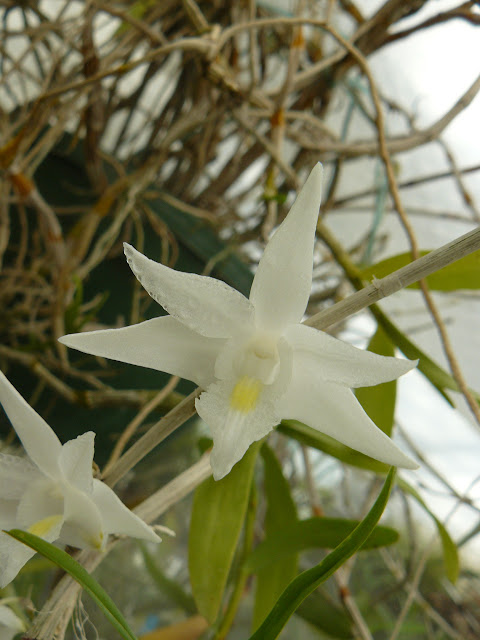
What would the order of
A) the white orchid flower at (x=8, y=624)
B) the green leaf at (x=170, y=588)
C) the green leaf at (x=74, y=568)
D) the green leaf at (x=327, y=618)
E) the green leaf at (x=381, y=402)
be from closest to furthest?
the green leaf at (x=74, y=568)
the white orchid flower at (x=8, y=624)
the green leaf at (x=381, y=402)
the green leaf at (x=327, y=618)
the green leaf at (x=170, y=588)

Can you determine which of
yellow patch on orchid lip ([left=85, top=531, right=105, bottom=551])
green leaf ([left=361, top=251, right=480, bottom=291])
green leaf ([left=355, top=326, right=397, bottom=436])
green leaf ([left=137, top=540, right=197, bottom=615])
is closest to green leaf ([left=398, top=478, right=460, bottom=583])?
green leaf ([left=355, top=326, right=397, bottom=436])

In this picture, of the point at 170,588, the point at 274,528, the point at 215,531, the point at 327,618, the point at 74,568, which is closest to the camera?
the point at 74,568

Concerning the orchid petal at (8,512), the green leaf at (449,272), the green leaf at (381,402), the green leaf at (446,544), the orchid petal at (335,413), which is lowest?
the orchid petal at (8,512)

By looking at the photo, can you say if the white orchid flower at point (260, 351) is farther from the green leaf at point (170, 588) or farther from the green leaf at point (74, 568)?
the green leaf at point (170, 588)

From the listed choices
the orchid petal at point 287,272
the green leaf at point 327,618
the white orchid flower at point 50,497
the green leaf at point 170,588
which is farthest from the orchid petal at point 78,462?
the green leaf at point 170,588

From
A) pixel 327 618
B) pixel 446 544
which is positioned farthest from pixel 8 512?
pixel 327 618

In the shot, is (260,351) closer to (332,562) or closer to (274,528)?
(332,562)

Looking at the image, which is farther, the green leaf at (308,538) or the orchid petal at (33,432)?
the green leaf at (308,538)
